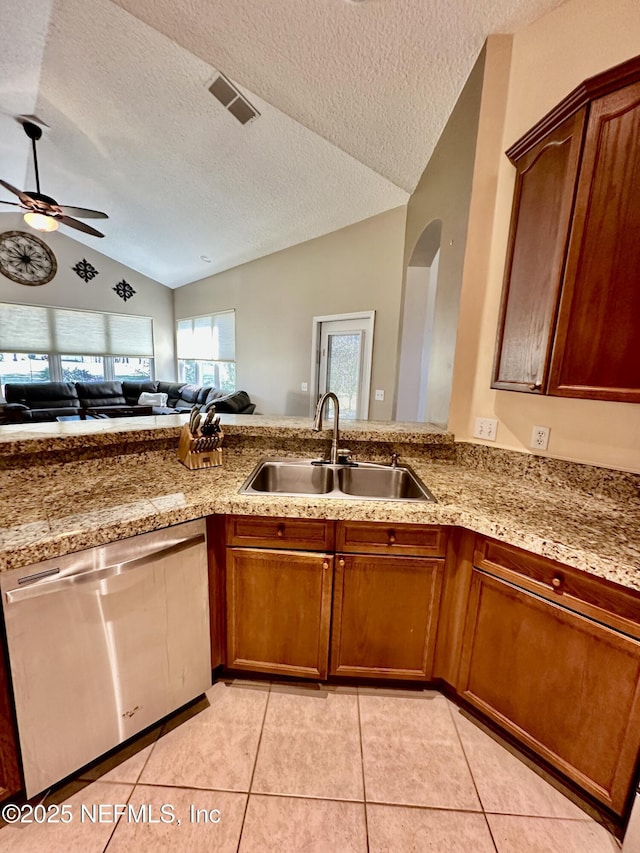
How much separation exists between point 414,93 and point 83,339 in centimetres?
707

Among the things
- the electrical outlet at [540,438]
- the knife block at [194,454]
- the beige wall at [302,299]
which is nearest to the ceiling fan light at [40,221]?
the beige wall at [302,299]

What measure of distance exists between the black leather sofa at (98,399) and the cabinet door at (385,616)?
12.5 ft

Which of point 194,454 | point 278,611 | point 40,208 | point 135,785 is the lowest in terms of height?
point 135,785

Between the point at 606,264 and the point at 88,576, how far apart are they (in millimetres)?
1901

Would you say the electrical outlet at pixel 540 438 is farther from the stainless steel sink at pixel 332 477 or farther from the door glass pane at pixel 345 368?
the door glass pane at pixel 345 368

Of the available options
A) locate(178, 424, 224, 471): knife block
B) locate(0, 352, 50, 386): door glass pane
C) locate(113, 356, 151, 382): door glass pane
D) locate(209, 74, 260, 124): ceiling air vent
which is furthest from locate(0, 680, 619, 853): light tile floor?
locate(113, 356, 151, 382): door glass pane

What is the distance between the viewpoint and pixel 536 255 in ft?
4.31

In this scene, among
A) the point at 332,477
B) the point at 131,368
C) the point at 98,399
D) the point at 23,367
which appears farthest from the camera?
the point at 131,368

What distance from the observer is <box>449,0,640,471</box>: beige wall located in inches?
52.6

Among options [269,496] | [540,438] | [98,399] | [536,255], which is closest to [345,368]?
[540,438]

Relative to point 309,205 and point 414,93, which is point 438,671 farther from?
point 309,205

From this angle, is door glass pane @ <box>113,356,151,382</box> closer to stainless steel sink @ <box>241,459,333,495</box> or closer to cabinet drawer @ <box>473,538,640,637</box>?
stainless steel sink @ <box>241,459,333,495</box>

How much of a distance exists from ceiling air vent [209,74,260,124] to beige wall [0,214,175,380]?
5708mm

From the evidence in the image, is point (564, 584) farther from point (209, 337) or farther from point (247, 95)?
point (209, 337)
